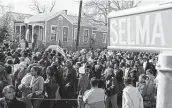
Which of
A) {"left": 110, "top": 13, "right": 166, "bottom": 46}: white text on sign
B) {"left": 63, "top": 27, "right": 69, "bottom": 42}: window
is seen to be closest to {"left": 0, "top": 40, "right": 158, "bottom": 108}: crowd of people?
{"left": 110, "top": 13, "right": 166, "bottom": 46}: white text on sign

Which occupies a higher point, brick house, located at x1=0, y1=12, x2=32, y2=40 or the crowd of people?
brick house, located at x1=0, y1=12, x2=32, y2=40

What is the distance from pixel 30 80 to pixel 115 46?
6.14 m

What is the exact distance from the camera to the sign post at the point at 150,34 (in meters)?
1.18

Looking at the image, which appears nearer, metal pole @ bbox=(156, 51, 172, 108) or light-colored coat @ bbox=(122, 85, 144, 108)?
metal pole @ bbox=(156, 51, 172, 108)

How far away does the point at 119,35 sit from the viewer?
150 cm

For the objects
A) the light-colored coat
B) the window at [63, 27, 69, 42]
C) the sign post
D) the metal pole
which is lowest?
the light-colored coat

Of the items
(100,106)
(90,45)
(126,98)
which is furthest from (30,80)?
(90,45)

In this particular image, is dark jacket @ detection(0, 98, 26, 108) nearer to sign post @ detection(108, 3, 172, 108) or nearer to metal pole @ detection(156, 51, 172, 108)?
sign post @ detection(108, 3, 172, 108)

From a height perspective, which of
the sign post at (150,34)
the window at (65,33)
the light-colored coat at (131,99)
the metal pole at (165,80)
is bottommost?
the light-colored coat at (131,99)

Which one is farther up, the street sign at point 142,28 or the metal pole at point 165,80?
the street sign at point 142,28

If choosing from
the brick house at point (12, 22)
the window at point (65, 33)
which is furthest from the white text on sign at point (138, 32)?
the brick house at point (12, 22)

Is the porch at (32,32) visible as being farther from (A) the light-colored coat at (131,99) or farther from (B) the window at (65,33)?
(A) the light-colored coat at (131,99)

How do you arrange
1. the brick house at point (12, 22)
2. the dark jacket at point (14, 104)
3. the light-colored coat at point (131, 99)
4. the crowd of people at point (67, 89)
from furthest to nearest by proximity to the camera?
1. the brick house at point (12, 22)
2. the dark jacket at point (14, 104)
3. the crowd of people at point (67, 89)
4. the light-colored coat at point (131, 99)

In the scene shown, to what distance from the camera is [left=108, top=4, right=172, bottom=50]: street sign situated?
121 cm
